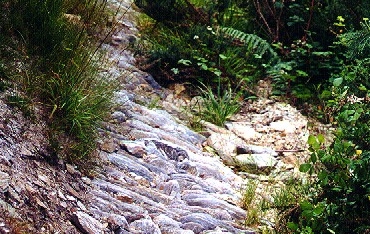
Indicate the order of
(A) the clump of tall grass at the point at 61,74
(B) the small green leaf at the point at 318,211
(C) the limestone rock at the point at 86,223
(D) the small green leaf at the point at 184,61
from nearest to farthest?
(C) the limestone rock at the point at 86,223 < (B) the small green leaf at the point at 318,211 < (A) the clump of tall grass at the point at 61,74 < (D) the small green leaf at the point at 184,61

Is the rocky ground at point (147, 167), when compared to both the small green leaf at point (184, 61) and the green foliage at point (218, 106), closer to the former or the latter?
the green foliage at point (218, 106)

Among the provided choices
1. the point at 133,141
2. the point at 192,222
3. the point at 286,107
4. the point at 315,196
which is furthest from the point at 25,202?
the point at 286,107

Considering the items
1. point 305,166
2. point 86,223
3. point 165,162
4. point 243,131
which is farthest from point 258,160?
point 86,223

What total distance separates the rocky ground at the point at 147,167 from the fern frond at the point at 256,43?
47 cm

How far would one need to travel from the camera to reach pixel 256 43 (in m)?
5.60

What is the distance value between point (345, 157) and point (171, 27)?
3.13 meters

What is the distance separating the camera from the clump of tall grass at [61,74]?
11.3 ft

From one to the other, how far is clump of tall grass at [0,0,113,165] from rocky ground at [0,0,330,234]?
140mm

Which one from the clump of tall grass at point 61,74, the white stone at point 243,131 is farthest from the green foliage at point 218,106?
the clump of tall grass at point 61,74

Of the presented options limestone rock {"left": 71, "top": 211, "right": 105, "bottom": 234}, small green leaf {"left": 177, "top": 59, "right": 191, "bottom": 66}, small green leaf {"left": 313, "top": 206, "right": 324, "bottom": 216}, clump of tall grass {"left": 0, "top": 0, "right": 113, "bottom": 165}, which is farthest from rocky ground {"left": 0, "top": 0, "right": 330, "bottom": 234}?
small green leaf {"left": 313, "top": 206, "right": 324, "bottom": 216}

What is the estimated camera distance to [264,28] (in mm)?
6141

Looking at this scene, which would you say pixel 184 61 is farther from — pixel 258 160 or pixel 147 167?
pixel 147 167

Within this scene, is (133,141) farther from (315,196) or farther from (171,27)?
(171,27)

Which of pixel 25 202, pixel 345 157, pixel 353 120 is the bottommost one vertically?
pixel 25 202
